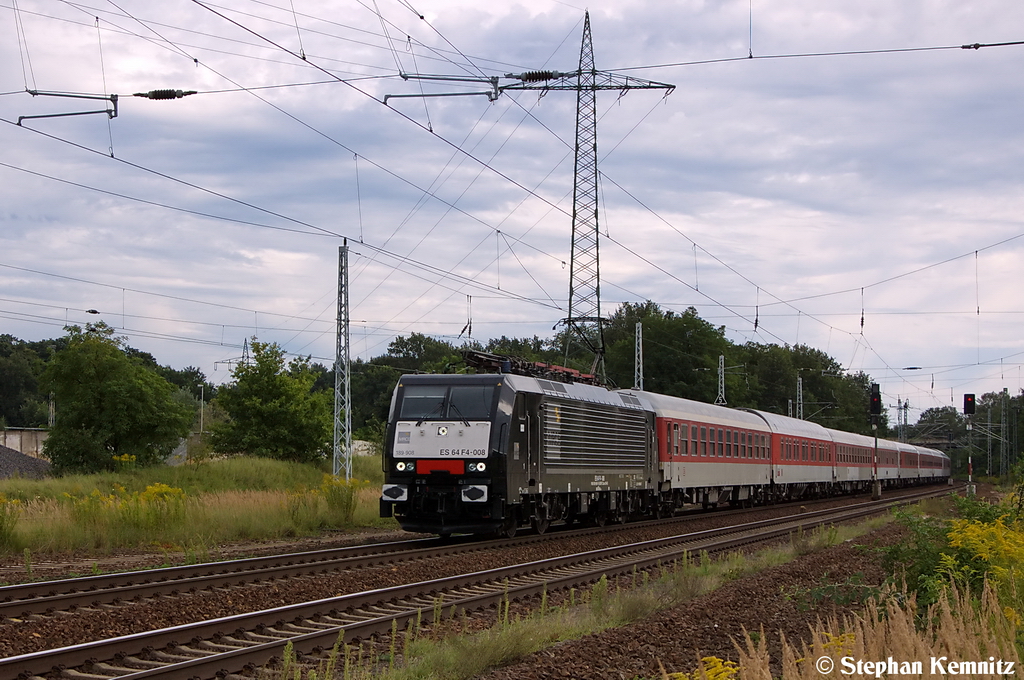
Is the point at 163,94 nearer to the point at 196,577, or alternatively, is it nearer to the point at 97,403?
the point at 196,577

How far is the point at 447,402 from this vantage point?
19016mm

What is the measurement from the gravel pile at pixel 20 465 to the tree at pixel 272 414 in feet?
27.5

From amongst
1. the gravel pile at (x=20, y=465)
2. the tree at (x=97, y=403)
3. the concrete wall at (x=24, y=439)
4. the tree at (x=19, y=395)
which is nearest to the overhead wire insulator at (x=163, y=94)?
the tree at (x=97, y=403)

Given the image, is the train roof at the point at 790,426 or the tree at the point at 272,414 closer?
the train roof at the point at 790,426

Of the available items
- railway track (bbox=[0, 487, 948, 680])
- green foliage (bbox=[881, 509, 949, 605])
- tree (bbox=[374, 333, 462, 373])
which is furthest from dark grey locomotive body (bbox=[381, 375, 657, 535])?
tree (bbox=[374, 333, 462, 373])

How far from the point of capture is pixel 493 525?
18500 millimetres

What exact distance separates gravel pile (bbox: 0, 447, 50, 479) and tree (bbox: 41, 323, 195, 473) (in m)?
6.39

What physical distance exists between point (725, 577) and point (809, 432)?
30.5 m

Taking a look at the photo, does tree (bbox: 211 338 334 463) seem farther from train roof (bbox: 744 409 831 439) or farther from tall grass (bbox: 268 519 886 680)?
tall grass (bbox: 268 519 886 680)

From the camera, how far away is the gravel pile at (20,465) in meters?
42.8

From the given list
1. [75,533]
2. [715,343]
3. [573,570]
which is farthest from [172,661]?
[715,343]

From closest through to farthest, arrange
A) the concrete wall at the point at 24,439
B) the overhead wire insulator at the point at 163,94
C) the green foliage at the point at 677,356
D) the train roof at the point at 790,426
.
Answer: the overhead wire insulator at the point at 163,94 < the train roof at the point at 790,426 < the concrete wall at the point at 24,439 < the green foliage at the point at 677,356

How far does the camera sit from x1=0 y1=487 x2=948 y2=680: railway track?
7.98 metres

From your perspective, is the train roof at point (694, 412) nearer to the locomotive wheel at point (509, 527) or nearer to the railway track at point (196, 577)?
the locomotive wheel at point (509, 527)
